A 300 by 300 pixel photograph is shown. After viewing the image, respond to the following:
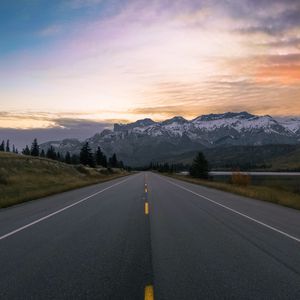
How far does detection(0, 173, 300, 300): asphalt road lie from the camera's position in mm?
5910

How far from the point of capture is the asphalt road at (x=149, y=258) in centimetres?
591

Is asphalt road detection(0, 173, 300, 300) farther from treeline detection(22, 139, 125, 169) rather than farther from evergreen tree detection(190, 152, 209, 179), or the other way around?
treeline detection(22, 139, 125, 169)

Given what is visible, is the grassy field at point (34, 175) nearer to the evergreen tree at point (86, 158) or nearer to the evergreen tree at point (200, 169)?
the evergreen tree at point (86, 158)

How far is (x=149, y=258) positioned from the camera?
7.93 meters

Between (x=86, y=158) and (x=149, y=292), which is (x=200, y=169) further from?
(x=149, y=292)

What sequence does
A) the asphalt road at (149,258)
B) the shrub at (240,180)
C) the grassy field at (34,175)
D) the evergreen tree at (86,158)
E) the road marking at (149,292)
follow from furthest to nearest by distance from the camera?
the evergreen tree at (86,158) < the shrub at (240,180) < the grassy field at (34,175) < the asphalt road at (149,258) < the road marking at (149,292)

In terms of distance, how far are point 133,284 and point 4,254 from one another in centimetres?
353

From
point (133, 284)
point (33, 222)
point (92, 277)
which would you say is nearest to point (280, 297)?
point (133, 284)

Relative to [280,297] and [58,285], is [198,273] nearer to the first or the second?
[280,297]

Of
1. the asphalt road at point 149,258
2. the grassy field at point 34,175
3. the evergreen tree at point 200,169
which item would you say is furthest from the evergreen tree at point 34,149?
the asphalt road at point 149,258

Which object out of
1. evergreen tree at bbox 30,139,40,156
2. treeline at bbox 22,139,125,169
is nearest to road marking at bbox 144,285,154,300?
treeline at bbox 22,139,125,169

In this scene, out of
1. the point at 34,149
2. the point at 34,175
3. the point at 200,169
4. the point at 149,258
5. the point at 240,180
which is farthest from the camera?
the point at 34,149

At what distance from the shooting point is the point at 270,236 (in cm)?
1048

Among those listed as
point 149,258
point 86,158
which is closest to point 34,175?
point 149,258
